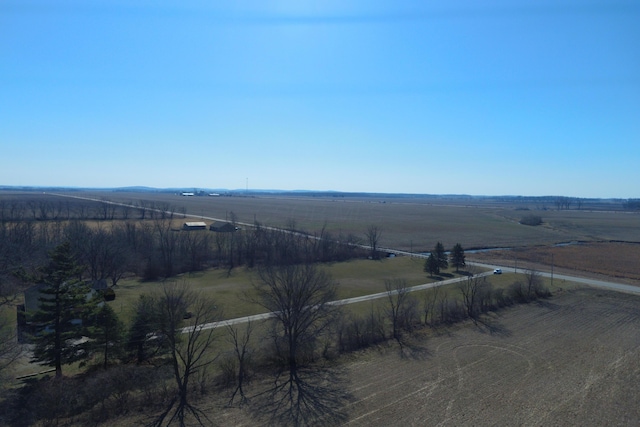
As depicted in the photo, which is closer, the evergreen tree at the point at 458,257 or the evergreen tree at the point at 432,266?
the evergreen tree at the point at 432,266

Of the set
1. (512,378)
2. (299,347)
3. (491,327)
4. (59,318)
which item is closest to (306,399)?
(299,347)

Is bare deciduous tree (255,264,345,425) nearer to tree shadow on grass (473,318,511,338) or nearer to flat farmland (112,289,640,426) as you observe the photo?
flat farmland (112,289,640,426)

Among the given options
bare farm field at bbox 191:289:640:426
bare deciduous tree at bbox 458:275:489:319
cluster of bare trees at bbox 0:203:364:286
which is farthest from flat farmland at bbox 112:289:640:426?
cluster of bare trees at bbox 0:203:364:286

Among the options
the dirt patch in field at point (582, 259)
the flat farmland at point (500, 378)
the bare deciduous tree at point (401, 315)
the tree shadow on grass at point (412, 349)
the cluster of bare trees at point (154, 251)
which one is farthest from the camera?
the dirt patch in field at point (582, 259)

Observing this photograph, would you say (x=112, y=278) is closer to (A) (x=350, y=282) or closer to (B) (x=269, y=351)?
(A) (x=350, y=282)

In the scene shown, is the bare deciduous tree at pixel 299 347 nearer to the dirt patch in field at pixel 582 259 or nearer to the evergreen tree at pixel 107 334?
the evergreen tree at pixel 107 334

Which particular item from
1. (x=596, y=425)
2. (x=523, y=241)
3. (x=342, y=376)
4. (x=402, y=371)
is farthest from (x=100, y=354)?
(x=523, y=241)

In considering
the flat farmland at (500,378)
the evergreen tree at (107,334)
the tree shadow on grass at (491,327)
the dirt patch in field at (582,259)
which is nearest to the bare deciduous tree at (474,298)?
the tree shadow on grass at (491,327)
